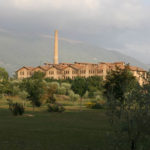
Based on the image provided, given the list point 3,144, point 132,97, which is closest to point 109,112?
point 132,97

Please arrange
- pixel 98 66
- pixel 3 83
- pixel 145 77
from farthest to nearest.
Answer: pixel 98 66 < pixel 3 83 < pixel 145 77

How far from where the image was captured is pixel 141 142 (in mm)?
11477

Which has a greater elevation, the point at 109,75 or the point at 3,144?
the point at 109,75

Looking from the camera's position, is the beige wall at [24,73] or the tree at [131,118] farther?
the beige wall at [24,73]

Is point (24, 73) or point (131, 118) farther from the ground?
point (24, 73)

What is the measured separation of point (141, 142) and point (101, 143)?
274 inches

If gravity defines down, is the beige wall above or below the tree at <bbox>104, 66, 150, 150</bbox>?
above

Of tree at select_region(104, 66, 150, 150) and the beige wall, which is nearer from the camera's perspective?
tree at select_region(104, 66, 150, 150)

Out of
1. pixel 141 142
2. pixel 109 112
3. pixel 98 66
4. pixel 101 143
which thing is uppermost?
pixel 98 66

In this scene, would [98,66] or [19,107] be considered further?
[98,66]

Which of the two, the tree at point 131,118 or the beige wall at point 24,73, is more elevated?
the beige wall at point 24,73

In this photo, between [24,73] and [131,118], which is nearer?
[131,118]

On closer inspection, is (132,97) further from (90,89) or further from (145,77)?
(90,89)

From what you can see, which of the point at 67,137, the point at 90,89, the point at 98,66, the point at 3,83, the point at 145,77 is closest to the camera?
the point at 145,77
